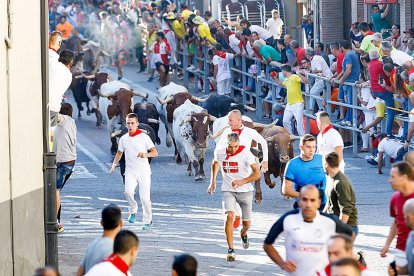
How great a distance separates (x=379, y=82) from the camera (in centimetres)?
2616

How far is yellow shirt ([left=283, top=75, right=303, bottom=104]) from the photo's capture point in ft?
98.6

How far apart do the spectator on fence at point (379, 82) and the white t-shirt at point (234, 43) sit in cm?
1064

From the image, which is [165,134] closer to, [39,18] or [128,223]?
[128,223]

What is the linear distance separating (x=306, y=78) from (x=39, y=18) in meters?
14.7

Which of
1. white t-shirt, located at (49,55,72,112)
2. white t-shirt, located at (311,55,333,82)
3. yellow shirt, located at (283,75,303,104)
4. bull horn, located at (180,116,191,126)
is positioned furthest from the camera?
white t-shirt, located at (311,55,333,82)

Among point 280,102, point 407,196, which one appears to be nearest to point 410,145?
point 280,102

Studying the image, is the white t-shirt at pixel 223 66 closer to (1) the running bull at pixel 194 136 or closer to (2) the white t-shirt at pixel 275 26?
(2) the white t-shirt at pixel 275 26

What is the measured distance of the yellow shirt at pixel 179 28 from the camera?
4291 centimetres

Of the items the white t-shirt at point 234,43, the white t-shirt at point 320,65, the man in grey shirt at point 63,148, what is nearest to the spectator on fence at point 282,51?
the white t-shirt at point 234,43

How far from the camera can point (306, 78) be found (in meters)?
30.4

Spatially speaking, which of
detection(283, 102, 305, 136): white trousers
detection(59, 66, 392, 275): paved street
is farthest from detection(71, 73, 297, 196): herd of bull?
detection(283, 102, 305, 136): white trousers

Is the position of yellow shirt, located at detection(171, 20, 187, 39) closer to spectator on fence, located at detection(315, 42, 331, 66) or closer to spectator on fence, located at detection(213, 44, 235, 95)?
spectator on fence, located at detection(213, 44, 235, 95)

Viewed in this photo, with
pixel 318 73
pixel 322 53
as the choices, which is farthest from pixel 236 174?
pixel 322 53

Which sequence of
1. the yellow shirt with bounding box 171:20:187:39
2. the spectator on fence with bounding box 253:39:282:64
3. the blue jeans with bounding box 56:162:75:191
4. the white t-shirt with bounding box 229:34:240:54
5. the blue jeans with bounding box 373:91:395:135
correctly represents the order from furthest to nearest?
the yellow shirt with bounding box 171:20:187:39 → the white t-shirt with bounding box 229:34:240:54 → the spectator on fence with bounding box 253:39:282:64 → the blue jeans with bounding box 373:91:395:135 → the blue jeans with bounding box 56:162:75:191
